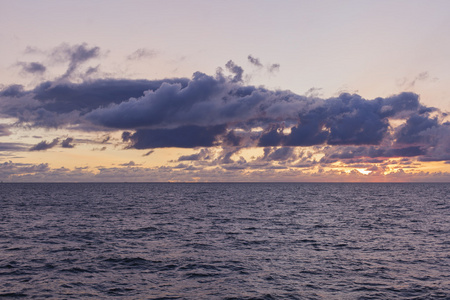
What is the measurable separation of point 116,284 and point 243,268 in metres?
9.36

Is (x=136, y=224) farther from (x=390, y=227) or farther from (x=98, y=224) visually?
(x=390, y=227)

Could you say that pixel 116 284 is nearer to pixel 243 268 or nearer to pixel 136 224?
pixel 243 268

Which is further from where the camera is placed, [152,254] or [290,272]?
[152,254]

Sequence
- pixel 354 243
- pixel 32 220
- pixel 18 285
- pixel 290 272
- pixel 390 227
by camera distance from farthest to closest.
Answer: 1. pixel 32 220
2. pixel 390 227
3. pixel 354 243
4. pixel 290 272
5. pixel 18 285

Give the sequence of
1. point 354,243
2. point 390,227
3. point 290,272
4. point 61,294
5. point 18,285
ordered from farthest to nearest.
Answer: point 390,227, point 354,243, point 290,272, point 18,285, point 61,294

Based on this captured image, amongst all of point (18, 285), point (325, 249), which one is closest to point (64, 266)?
Answer: point (18, 285)

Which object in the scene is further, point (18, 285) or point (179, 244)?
point (179, 244)

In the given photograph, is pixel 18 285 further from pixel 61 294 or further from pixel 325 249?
pixel 325 249

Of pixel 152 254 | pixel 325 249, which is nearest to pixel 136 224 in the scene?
pixel 152 254

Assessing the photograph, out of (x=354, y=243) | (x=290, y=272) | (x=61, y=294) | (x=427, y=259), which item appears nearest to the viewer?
(x=61, y=294)

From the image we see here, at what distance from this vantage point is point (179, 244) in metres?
37.6

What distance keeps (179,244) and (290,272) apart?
14.1 m

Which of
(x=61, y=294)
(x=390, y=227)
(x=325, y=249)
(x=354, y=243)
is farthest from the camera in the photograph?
(x=390, y=227)

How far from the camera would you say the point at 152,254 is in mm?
32750
